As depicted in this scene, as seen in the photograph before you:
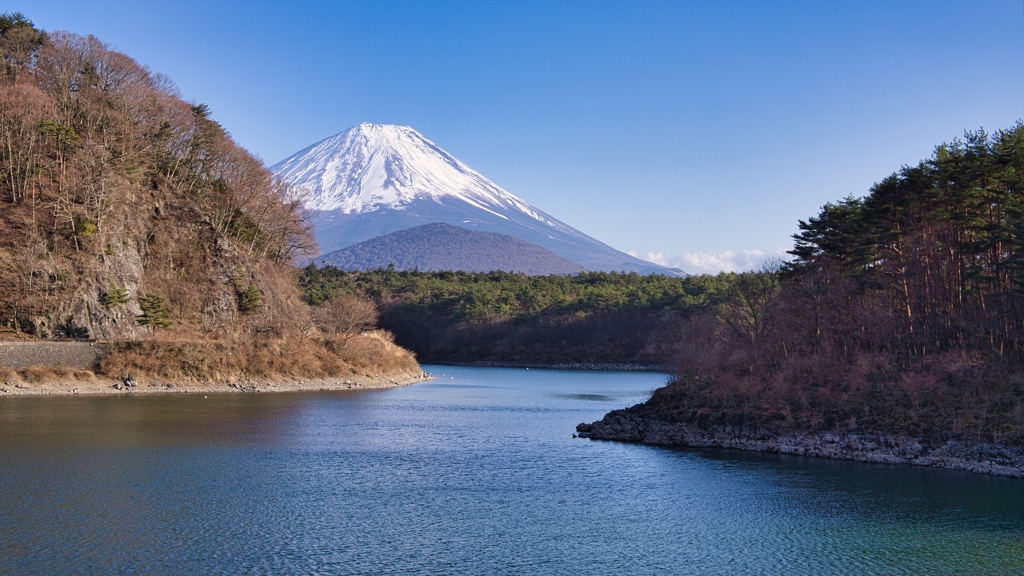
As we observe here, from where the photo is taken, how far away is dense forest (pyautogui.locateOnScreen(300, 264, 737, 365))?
8369cm

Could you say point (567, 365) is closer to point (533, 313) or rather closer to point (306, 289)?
point (533, 313)

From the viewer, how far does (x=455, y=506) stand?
681 inches

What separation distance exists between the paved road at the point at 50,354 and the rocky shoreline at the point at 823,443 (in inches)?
1058

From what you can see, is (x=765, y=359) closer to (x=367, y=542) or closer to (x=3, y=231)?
(x=367, y=542)

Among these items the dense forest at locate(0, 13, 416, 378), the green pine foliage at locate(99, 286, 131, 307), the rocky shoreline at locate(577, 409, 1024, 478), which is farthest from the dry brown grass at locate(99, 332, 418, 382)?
the rocky shoreline at locate(577, 409, 1024, 478)

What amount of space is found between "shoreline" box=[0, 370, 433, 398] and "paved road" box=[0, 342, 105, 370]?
47.2 inches

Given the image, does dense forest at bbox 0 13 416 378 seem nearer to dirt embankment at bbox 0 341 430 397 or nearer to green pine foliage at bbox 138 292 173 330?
green pine foliage at bbox 138 292 173 330

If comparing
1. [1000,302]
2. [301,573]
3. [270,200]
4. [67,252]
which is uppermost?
Result: [270,200]

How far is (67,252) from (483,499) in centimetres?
3463

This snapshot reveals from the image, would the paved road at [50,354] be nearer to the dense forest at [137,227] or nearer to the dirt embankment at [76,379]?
the dirt embankment at [76,379]

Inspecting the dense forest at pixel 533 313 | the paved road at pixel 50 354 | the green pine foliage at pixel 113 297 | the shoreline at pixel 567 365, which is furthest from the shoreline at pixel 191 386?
the shoreline at pixel 567 365

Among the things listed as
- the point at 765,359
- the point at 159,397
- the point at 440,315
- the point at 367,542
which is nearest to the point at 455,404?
the point at 159,397

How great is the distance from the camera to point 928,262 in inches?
1128

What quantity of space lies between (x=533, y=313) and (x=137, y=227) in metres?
51.7
